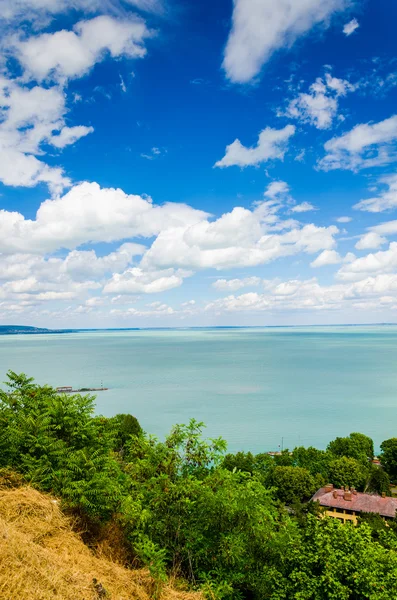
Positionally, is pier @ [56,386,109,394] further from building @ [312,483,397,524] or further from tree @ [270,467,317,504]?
building @ [312,483,397,524]

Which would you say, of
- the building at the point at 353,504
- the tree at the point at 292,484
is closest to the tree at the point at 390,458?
the building at the point at 353,504

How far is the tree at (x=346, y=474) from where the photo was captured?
38.8 m

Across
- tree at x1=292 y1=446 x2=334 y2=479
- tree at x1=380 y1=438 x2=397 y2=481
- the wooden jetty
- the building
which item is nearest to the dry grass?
the building

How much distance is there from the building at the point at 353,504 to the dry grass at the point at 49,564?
2735cm

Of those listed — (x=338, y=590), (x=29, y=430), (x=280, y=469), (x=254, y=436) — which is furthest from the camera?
(x=254, y=436)

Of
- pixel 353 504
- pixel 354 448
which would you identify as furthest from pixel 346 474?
pixel 354 448

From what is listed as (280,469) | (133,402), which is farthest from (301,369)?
(280,469)

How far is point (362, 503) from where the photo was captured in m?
33.4

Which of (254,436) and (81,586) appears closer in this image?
(81,586)

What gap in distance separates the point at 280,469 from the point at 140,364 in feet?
403

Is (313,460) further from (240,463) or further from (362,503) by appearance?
(240,463)

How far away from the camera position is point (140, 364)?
156 metres

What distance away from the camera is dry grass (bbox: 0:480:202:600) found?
23.3ft

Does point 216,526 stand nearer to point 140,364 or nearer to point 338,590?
point 338,590
